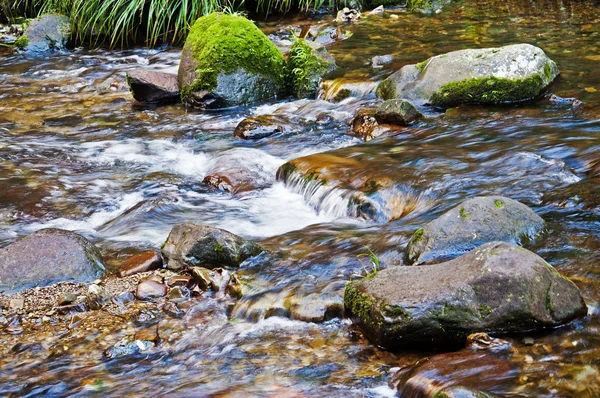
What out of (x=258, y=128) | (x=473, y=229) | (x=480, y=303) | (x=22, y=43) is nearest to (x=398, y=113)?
(x=258, y=128)

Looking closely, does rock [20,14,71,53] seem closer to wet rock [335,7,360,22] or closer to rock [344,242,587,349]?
wet rock [335,7,360,22]

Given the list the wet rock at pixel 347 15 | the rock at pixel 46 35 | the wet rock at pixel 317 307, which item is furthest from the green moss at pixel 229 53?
the wet rock at pixel 317 307

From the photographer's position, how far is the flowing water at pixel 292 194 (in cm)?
313

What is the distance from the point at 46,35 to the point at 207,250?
9595 mm

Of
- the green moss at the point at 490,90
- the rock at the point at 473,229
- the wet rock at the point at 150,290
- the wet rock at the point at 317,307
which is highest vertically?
the green moss at the point at 490,90

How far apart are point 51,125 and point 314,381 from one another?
608cm

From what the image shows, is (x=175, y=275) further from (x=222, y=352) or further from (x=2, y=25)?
(x=2, y=25)

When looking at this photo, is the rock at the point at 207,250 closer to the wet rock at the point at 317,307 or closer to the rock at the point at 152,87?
the wet rock at the point at 317,307

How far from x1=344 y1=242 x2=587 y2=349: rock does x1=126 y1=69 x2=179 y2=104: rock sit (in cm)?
602

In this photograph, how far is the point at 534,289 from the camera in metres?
3.11

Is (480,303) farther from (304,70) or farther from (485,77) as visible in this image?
(304,70)

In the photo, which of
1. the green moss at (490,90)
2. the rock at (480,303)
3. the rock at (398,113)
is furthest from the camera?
the green moss at (490,90)

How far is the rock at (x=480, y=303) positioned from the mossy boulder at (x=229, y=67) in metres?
5.49

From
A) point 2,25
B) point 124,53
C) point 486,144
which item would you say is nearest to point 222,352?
point 486,144
